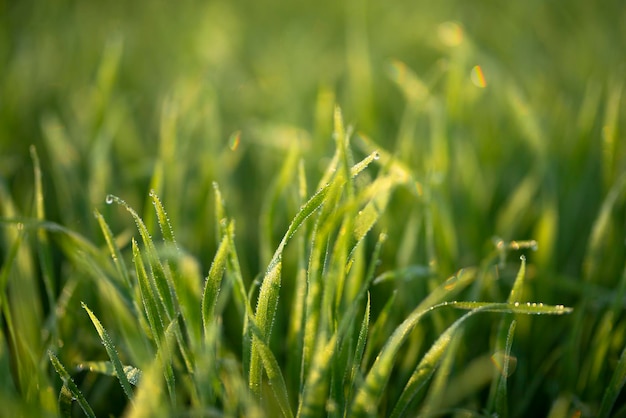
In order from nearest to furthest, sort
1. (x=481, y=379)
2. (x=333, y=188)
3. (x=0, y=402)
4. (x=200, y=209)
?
(x=0, y=402) → (x=333, y=188) → (x=481, y=379) → (x=200, y=209)

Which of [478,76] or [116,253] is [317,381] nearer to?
[116,253]

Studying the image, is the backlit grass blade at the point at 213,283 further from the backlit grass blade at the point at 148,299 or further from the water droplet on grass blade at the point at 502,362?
the water droplet on grass blade at the point at 502,362

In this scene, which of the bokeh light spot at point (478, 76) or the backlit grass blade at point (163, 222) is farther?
the bokeh light spot at point (478, 76)

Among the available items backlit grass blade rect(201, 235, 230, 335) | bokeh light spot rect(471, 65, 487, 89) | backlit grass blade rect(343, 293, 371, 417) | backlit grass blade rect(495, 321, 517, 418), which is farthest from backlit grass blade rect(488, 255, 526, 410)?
bokeh light spot rect(471, 65, 487, 89)

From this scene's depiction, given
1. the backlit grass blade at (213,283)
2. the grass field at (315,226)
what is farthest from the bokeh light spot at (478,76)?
the backlit grass blade at (213,283)

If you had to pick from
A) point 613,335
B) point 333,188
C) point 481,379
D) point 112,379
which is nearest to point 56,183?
point 112,379

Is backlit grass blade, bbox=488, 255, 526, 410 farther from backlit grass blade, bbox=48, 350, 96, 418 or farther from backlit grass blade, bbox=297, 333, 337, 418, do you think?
backlit grass blade, bbox=48, 350, 96, 418

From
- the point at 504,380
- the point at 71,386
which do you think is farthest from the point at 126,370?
the point at 504,380

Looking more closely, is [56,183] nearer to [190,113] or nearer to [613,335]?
[190,113]
